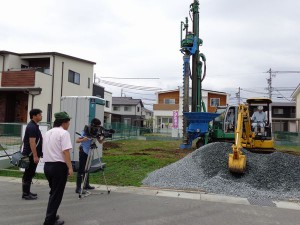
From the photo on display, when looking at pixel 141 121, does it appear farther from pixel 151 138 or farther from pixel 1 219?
pixel 1 219

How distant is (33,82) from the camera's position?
2186cm

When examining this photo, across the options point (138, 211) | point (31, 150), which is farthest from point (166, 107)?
point (138, 211)

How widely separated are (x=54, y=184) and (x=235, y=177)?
575 cm

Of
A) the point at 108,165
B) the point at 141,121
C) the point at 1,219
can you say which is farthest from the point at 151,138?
the point at 141,121

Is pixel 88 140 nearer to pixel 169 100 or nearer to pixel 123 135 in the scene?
pixel 123 135

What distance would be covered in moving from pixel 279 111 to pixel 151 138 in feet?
84.5

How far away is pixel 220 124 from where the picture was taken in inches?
707

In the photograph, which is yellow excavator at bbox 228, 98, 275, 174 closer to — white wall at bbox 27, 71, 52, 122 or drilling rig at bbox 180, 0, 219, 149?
drilling rig at bbox 180, 0, 219, 149

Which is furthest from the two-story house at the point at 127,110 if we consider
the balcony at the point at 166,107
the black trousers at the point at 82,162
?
the black trousers at the point at 82,162

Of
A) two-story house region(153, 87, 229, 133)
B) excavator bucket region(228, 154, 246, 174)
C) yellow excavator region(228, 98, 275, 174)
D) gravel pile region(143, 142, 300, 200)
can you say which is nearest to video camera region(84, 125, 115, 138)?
gravel pile region(143, 142, 300, 200)

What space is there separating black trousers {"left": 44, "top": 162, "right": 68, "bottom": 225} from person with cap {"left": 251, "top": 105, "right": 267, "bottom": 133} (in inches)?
386

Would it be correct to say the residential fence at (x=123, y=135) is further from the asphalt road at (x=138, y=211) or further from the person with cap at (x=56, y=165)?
the person with cap at (x=56, y=165)

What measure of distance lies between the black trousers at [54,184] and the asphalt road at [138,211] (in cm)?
56

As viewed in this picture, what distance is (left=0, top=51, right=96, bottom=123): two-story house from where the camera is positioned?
22.1 m
